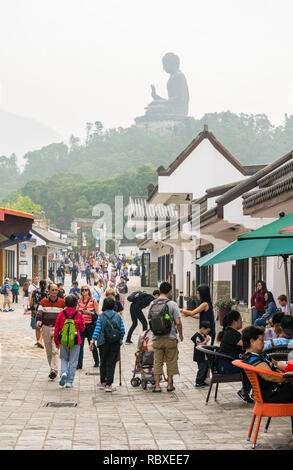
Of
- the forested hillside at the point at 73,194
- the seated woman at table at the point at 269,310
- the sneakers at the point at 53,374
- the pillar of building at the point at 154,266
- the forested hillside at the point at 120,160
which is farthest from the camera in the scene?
the forested hillside at the point at 120,160

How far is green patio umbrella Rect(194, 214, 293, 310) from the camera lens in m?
8.27

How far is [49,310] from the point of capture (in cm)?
1233

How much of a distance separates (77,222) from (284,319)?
346 ft

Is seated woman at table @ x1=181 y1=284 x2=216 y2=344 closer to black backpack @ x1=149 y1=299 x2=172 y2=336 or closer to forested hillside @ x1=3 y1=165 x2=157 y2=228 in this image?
black backpack @ x1=149 y1=299 x2=172 y2=336

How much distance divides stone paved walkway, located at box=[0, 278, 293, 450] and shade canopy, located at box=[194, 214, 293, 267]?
1933mm

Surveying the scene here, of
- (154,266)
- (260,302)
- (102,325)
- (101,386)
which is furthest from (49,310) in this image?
(154,266)

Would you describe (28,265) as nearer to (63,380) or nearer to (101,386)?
(63,380)

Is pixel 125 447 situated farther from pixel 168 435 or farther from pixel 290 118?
pixel 290 118

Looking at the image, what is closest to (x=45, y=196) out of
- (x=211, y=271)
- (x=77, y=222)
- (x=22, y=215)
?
(x=77, y=222)

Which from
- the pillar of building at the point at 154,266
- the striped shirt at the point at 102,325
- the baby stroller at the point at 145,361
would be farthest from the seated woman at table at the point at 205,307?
the pillar of building at the point at 154,266

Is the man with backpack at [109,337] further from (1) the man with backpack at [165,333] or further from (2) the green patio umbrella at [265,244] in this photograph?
(2) the green patio umbrella at [265,244]

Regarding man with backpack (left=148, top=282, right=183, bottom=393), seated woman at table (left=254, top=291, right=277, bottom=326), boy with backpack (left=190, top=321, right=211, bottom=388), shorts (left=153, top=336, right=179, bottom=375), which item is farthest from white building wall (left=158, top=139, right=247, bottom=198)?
shorts (left=153, top=336, right=179, bottom=375)

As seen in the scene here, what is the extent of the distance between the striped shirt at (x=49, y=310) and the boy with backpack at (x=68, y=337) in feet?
2.90

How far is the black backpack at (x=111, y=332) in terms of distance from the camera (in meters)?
10.9
